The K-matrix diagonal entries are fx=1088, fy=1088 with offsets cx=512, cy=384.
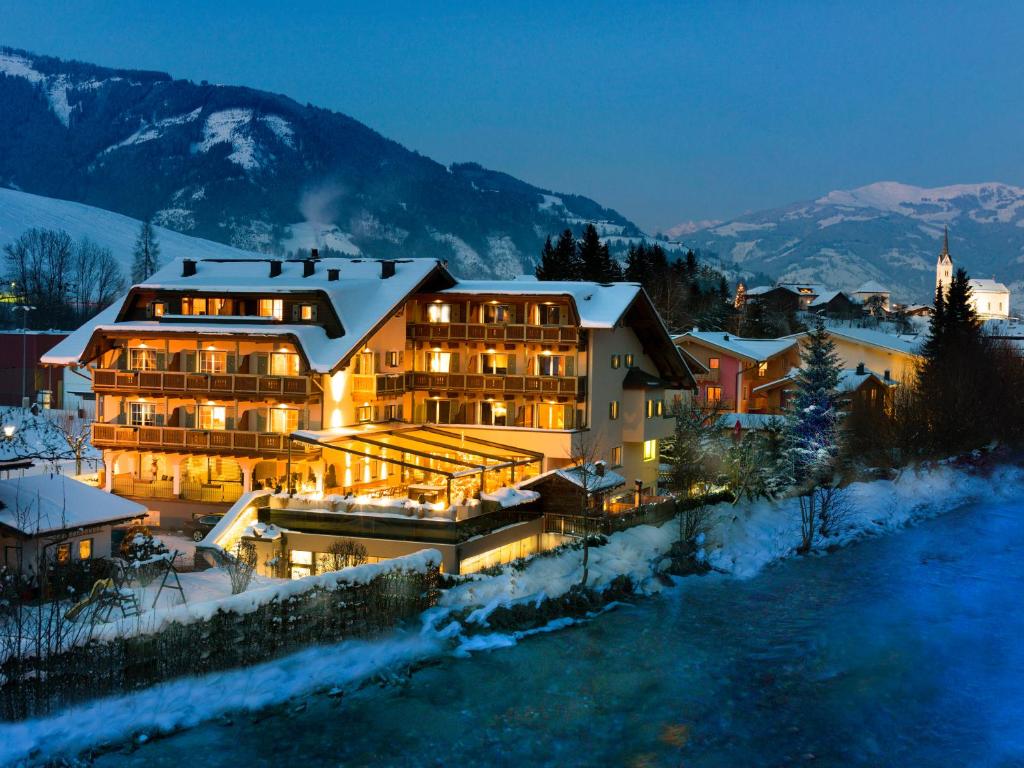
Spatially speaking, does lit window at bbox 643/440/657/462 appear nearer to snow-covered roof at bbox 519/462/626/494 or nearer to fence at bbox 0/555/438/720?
snow-covered roof at bbox 519/462/626/494

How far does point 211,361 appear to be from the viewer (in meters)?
45.9

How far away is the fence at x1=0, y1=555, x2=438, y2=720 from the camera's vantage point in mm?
24578

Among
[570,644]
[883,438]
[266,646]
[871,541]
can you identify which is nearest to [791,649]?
[570,644]

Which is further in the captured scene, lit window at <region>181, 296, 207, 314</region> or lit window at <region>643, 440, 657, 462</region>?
lit window at <region>643, 440, 657, 462</region>

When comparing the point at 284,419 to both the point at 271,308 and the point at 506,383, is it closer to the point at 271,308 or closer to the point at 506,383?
the point at 271,308

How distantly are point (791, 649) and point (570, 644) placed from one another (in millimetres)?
6764

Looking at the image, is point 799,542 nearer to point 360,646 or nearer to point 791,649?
point 791,649

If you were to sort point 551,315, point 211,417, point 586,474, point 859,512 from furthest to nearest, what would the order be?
point 859,512 < point 551,315 < point 211,417 < point 586,474

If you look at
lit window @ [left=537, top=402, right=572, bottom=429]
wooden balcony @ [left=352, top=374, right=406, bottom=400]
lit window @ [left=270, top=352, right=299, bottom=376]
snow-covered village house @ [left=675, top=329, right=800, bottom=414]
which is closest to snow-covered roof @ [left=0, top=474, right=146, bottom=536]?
lit window @ [left=270, top=352, right=299, bottom=376]

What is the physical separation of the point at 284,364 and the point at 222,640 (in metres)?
18.6

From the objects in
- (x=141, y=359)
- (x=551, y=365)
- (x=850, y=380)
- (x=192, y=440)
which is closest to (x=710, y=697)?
(x=551, y=365)

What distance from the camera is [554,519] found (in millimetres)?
43438

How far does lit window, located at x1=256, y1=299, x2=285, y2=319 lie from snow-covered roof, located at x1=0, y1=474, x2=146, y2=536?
13679 millimetres

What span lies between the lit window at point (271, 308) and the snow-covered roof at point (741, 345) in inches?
1449
